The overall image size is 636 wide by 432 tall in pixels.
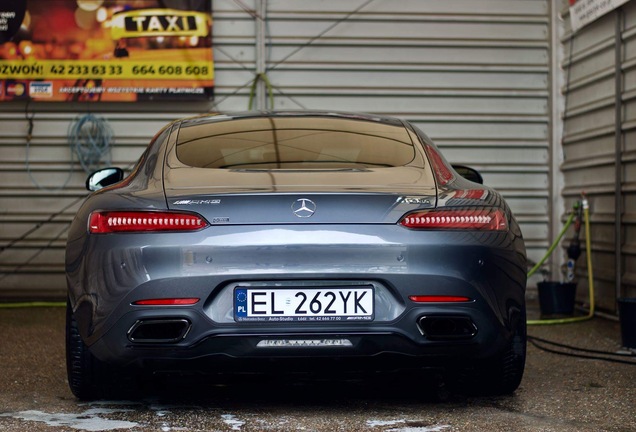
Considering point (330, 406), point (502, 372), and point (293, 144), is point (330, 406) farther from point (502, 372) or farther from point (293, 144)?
point (293, 144)

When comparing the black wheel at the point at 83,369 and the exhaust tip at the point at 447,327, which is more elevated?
the exhaust tip at the point at 447,327

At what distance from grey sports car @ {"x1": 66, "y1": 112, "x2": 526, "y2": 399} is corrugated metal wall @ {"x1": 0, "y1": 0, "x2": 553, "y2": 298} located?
18.4 ft

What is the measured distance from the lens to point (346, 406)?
14.0 feet

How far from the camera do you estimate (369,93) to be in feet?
31.6

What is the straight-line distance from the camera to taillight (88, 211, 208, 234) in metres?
3.77

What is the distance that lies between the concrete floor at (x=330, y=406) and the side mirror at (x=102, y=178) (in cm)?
94

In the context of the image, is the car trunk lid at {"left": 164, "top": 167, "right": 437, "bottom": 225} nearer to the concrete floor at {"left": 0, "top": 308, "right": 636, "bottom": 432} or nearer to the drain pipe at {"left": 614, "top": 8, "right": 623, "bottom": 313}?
the concrete floor at {"left": 0, "top": 308, "right": 636, "bottom": 432}

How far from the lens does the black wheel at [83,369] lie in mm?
4230

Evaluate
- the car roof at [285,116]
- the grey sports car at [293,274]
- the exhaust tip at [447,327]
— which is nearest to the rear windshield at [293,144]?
the car roof at [285,116]

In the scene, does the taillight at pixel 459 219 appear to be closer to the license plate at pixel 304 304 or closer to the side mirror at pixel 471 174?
the license plate at pixel 304 304

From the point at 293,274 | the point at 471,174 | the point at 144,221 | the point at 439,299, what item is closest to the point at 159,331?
the point at 144,221

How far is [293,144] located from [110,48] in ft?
17.7

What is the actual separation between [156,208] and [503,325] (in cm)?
137

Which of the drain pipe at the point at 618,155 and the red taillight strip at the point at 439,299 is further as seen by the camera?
the drain pipe at the point at 618,155
